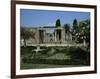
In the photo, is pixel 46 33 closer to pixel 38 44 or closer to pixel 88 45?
pixel 38 44

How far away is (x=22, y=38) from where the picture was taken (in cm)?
201

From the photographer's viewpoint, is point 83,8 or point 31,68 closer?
point 31,68

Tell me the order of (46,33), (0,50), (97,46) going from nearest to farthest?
(0,50), (46,33), (97,46)

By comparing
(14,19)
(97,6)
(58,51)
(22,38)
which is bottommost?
(58,51)

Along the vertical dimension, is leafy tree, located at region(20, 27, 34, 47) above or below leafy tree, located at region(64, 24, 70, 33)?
below

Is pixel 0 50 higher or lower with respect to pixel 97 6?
lower

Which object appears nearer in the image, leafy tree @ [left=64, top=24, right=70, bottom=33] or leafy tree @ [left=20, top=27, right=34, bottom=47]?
leafy tree @ [left=20, top=27, right=34, bottom=47]

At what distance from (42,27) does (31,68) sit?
0.40 m

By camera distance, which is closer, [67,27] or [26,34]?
[26,34]

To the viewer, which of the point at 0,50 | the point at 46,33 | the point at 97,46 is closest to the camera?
the point at 0,50

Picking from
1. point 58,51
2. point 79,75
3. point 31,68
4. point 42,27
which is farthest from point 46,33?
point 79,75

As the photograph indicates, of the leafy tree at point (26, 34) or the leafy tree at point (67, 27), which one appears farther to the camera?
the leafy tree at point (67, 27)

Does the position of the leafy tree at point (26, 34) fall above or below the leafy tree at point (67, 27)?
below

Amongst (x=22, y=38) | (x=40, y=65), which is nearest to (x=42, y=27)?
(x=22, y=38)
